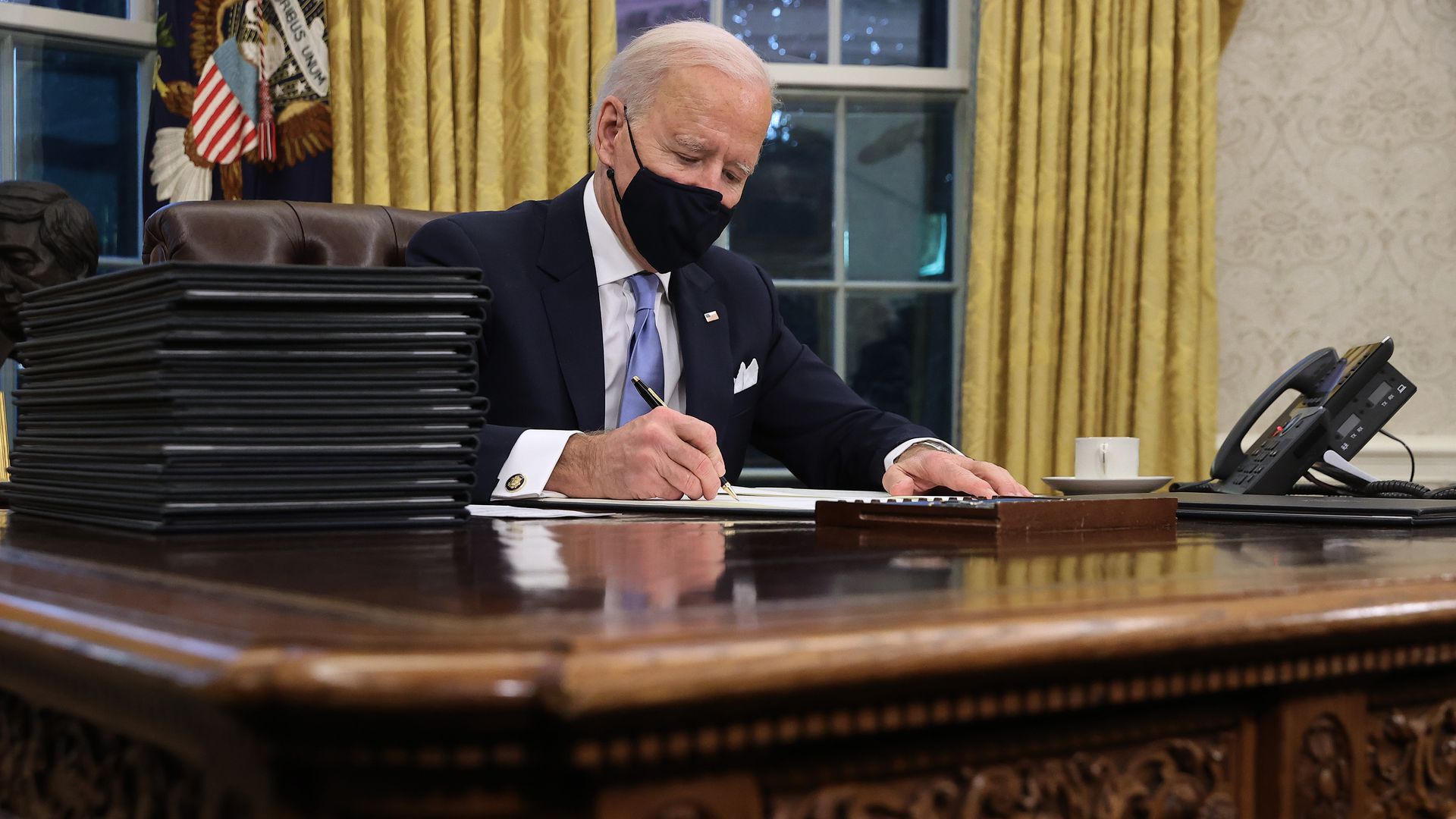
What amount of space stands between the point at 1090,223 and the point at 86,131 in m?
2.65

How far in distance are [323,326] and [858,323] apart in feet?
10.0

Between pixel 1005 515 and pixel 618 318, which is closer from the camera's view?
pixel 1005 515

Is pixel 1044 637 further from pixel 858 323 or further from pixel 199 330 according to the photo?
pixel 858 323

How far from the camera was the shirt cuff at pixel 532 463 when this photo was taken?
158cm

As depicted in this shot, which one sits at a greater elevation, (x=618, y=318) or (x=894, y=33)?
(x=894, y=33)

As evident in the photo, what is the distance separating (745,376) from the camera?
2271 millimetres

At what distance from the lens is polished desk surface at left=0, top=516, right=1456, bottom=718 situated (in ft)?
1.17

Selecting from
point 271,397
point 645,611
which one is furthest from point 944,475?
point 645,611

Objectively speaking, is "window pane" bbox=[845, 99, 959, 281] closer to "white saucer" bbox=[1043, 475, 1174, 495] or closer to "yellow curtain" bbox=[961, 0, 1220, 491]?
"yellow curtain" bbox=[961, 0, 1220, 491]

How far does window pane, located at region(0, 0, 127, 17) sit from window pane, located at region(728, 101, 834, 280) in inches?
67.3

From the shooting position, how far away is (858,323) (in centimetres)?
384

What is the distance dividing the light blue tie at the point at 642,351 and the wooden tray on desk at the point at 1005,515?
1.14m

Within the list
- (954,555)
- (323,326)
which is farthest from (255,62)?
(954,555)

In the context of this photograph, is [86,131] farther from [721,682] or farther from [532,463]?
[721,682]
